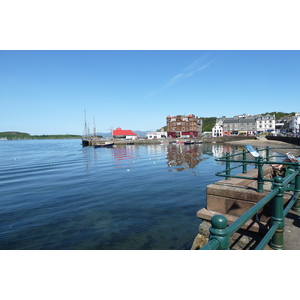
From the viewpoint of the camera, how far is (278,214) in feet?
10.8

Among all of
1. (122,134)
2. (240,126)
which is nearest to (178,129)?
(122,134)

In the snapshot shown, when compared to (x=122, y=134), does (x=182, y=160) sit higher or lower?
lower

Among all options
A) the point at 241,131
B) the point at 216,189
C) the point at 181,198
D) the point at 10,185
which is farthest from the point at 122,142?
the point at 216,189

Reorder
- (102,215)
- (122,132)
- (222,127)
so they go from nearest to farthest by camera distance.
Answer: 1. (102,215)
2. (222,127)
3. (122,132)

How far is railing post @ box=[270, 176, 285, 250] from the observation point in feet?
10.4

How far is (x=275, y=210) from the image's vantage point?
3.30 meters

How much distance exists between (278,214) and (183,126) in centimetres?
11944

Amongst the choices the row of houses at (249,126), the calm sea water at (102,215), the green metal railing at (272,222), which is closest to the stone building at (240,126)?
the row of houses at (249,126)

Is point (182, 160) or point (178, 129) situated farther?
point (178, 129)

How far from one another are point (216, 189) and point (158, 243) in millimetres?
3455

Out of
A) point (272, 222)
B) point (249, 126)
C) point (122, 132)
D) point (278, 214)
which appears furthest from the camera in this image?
point (122, 132)

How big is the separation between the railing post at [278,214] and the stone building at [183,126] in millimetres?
114462

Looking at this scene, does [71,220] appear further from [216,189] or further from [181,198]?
[216,189]

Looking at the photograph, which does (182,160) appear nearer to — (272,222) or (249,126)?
(272,222)
